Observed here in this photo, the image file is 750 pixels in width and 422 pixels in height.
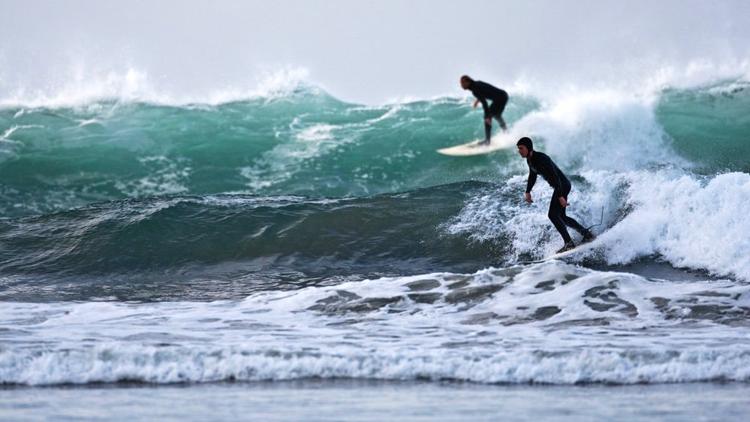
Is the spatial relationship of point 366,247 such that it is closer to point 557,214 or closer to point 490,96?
point 557,214

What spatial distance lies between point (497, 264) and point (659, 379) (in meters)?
5.85

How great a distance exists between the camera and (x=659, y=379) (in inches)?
303

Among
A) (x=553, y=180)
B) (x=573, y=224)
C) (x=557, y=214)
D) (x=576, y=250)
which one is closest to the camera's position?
(x=553, y=180)

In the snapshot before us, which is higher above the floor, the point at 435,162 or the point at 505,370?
the point at 435,162

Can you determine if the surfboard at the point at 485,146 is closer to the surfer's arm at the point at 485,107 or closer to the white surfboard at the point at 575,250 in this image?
the surfer's arm at the point at 485,107

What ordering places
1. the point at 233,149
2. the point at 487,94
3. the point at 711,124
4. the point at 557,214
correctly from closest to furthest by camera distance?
the point at 557,214 < the point at 487,94 < the point at 711,124 < the point at 233,149

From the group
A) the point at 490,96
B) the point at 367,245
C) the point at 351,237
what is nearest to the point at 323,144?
the point at 490,96

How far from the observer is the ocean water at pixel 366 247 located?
8.21 meters

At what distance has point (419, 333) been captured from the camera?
31.2 ft

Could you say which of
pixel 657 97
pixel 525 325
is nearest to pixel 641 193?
pixel 525 325

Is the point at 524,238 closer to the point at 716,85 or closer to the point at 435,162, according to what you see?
the point at 435,162

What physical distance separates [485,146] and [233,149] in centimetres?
590

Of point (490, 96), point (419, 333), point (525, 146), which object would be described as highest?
point (490, 96)

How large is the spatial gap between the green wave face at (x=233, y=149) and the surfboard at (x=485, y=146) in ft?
0.54
